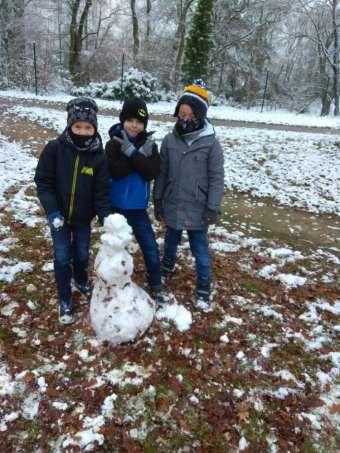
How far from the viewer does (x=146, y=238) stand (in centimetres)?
358

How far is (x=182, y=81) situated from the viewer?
2195 centimetres

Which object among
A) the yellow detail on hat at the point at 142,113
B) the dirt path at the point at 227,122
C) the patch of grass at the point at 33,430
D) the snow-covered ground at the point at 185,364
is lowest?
the patch of grass at the point at 33,430

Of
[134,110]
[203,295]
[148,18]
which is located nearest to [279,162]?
[203,295]

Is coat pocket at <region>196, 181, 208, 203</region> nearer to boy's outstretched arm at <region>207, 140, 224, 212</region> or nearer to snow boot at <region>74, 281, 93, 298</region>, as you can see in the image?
boy's outstretched arm at <region>207, 140, 224, 212</region>

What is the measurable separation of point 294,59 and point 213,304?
30.8 meters

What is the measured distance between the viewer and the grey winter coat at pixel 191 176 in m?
3.35

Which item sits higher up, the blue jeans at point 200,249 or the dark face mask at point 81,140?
the dark face mask at point 81,140

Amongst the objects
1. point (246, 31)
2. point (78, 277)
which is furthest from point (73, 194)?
point (246, 31)

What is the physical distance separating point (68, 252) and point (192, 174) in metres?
1.26

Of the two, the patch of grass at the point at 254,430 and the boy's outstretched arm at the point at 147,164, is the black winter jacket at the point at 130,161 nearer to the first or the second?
the boy's outstretched arm at the point at 147,164

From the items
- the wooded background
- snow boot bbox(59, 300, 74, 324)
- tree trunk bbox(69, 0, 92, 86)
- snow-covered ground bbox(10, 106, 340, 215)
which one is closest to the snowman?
snow boot bbox(59, 300, 74, 324)

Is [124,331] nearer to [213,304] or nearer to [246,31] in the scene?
[213,304]

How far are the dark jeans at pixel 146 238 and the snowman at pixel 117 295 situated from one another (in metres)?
0.42

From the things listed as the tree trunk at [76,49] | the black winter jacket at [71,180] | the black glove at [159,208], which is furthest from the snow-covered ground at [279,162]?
the tree trunk at [76,49]
